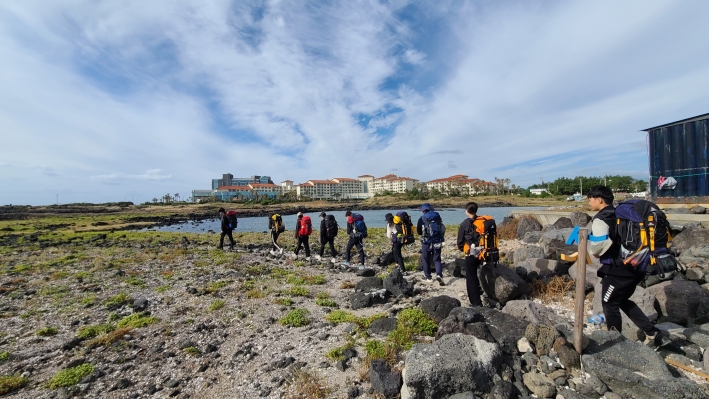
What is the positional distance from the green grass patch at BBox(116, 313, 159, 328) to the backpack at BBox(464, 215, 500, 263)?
26.4ft

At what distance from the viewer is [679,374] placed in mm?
4250

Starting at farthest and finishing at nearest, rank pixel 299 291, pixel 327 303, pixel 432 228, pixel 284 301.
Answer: pixel 299 291 < pixel 432 228 < pixel 284 301 < pixel 327 303

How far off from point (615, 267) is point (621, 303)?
667 millimetres

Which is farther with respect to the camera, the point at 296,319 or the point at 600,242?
the point at 296,319

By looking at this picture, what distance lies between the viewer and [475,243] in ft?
23.3

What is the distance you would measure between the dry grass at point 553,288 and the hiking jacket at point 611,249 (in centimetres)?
316

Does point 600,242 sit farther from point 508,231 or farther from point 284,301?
point 508,231

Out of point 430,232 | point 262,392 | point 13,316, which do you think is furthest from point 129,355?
point 430,232

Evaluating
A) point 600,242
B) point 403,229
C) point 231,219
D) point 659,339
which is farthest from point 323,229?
point 659,339

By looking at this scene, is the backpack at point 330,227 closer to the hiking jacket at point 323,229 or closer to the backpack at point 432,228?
the hiking jacket at point 323,229

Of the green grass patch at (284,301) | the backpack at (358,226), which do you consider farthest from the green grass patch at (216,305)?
the backpack at (358,226)

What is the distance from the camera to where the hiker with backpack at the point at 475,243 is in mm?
7055

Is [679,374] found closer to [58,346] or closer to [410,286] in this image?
[410,286]

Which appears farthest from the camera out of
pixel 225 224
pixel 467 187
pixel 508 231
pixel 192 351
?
pixel 467 187
